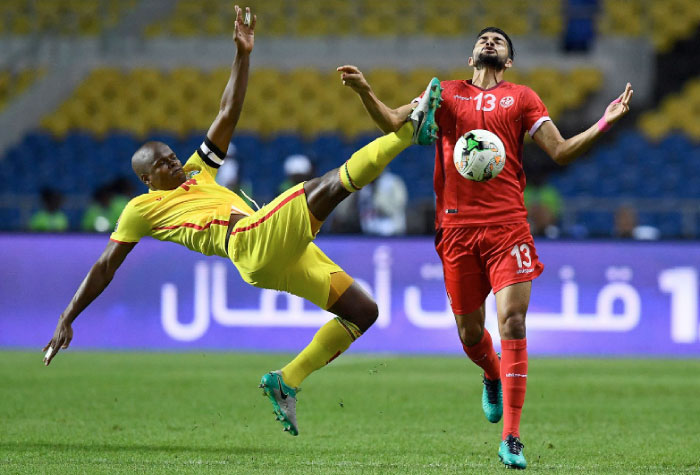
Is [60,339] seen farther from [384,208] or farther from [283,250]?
[384,208]

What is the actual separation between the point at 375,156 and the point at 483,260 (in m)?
1.01

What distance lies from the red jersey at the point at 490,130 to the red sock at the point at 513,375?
2.46 ft

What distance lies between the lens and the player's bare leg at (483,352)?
6.75 m

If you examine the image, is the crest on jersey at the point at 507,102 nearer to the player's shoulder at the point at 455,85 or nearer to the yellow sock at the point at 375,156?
the player's shoulder at the point at 455,85

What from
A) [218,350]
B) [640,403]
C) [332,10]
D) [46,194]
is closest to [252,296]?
[218,350]

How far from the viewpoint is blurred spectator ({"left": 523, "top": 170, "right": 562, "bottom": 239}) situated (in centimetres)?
1406

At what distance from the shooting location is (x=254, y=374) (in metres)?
11.0

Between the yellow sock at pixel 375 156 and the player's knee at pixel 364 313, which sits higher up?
the yellow sock at pixel 375 156

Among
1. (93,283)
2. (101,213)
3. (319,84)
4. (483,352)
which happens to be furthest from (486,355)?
(319,84)

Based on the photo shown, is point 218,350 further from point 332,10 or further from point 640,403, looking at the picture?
point 332,10

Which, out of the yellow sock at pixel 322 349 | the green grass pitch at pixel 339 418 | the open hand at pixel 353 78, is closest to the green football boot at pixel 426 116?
the open hand at pixel 353 78

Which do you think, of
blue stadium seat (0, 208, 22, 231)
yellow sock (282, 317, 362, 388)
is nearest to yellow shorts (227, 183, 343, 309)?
yellow sock (282, 317, 362, 388)

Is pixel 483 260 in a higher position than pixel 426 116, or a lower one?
lower

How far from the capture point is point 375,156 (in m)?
5.95
